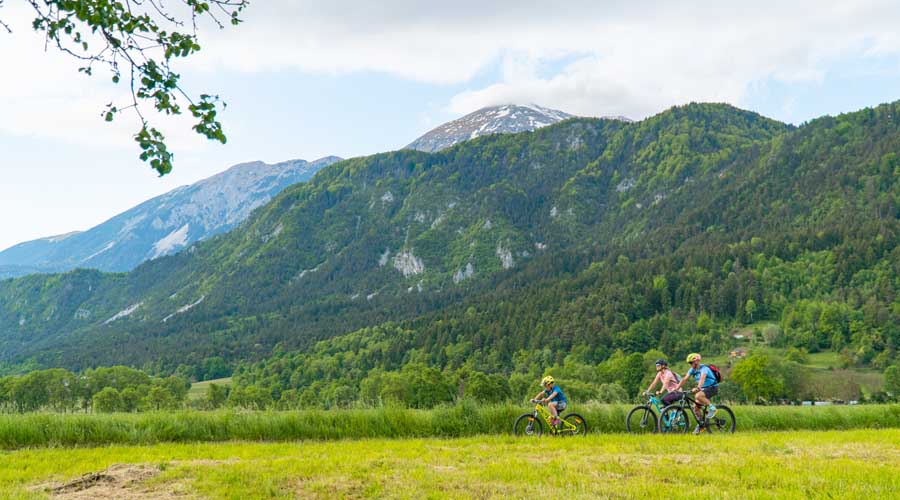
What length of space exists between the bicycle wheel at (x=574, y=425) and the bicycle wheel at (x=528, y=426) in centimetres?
76

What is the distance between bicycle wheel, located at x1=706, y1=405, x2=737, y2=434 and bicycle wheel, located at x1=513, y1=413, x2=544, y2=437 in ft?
18.3

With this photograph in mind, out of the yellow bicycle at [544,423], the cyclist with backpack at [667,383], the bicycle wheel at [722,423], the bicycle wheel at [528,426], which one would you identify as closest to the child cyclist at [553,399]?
the yellow bicycle at [544,423]

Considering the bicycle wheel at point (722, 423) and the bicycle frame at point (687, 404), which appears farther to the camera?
the bicycle wheel at point (722, 423)

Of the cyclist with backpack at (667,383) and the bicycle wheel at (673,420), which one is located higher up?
the cyclist with backpack at (667,383)

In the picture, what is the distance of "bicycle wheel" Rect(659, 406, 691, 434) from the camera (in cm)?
1836

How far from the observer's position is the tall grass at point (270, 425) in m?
15.7

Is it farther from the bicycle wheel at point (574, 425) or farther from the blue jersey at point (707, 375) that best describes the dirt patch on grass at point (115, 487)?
the blue jersey at point (707, 375)

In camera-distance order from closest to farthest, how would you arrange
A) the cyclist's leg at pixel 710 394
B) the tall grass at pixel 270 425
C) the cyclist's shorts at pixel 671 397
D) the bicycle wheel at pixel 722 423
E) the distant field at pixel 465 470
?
the distant field at pixel 465 470
the tall grass at pixel 270 425
the cyclist's leg at pixel 710 394
the cyclist's shorts at pixel 671 397
the bicycle wheel at pixel 722 423

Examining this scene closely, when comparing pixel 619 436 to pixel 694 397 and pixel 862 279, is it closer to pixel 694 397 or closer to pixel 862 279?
pixel 694 397

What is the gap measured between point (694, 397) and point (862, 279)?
19140 centimetres

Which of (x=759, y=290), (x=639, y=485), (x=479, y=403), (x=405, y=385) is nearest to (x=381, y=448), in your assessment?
(x=479, y=403)

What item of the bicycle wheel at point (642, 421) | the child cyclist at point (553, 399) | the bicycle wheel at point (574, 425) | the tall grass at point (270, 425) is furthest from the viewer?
the bicycle wheel at point (642, 421)

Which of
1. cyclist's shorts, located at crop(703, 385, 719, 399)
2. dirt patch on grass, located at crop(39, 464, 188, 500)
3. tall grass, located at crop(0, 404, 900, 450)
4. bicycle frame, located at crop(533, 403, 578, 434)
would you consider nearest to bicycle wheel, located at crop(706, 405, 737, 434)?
cyclist's shorts, located at crop(703, 385, 719, 399)

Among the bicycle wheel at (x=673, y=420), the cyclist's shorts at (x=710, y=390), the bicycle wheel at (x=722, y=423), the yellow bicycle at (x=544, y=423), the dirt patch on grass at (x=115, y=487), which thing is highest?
the dirt patch on grass at (x=115, y=487)
